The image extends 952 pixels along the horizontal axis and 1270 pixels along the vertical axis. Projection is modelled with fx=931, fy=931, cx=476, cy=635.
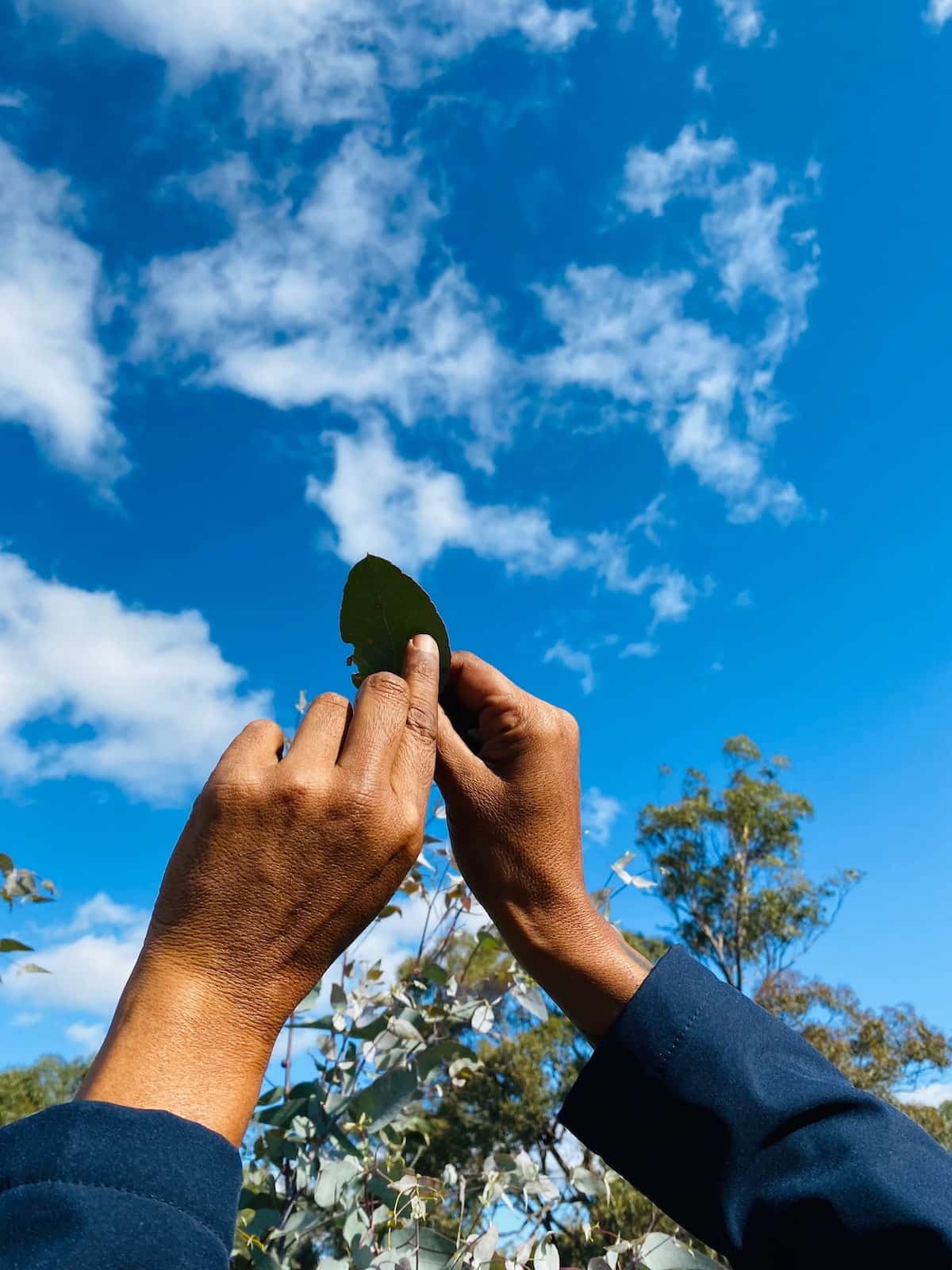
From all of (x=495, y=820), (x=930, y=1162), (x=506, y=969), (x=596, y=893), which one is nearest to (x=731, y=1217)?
(x=930, y=1162)

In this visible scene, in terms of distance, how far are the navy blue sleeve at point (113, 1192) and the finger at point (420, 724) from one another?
365 mm

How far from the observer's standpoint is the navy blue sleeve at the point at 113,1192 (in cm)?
58

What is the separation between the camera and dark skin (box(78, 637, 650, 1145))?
72 centimetres

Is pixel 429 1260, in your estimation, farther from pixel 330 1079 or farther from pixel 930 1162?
pixel 930 1162

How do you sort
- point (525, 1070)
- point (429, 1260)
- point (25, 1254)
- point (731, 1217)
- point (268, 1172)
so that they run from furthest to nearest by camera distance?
1. point (525, 1070)
2. point (268, 1172)
3. point (429, 1260)
4. point (731, 1217)
5. point (25, 1254)

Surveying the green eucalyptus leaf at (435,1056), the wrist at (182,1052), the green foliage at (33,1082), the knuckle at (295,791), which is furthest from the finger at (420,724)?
the green foliage at (33,1082)

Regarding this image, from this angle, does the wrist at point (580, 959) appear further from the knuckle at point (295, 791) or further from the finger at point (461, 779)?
the knuckle at point (295, 791)

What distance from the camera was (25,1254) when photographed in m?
0.57

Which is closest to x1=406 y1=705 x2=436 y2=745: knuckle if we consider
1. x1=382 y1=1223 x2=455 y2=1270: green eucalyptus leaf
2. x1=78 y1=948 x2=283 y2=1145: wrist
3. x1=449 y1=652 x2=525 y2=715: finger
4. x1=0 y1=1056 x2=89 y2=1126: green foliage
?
x1=449 y1=652 x2=525 y2=715: finger

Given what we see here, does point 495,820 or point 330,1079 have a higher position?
point 495,820

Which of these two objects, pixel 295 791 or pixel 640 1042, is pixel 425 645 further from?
pixel 640 1042

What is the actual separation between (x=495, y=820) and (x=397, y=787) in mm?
326

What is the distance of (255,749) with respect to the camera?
885 mm

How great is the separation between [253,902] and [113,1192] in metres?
0.24
